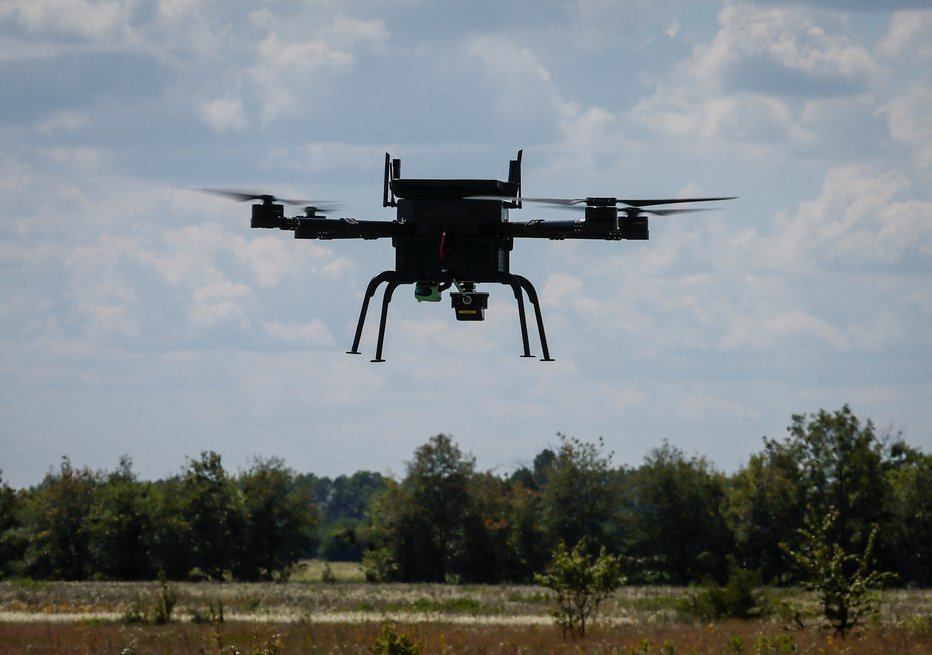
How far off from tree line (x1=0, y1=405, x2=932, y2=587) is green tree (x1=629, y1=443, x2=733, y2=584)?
9cm

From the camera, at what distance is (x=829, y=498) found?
78938mm

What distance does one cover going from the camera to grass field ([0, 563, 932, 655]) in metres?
30.4

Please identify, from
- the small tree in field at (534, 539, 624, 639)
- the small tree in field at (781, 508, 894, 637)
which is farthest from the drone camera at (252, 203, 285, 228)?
the small tree in field at (534, 539, 624, 639)

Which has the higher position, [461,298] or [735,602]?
[461,298]

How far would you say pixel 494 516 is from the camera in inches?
3401

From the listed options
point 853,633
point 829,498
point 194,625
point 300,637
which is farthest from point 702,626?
point 829,498

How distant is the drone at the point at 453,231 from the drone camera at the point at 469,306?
11 mm

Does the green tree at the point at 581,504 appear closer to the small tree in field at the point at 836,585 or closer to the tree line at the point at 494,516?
the tree line at the point at 494,516

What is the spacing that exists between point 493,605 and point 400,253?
41.3m

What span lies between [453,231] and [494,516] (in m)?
73.6

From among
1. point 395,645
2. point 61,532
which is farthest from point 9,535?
point 395,645

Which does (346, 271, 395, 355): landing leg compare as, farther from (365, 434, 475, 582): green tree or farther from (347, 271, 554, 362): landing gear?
(365, 434, 475, 582): green tree

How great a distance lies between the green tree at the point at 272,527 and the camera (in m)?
87.5

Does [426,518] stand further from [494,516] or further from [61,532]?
[61,532]
